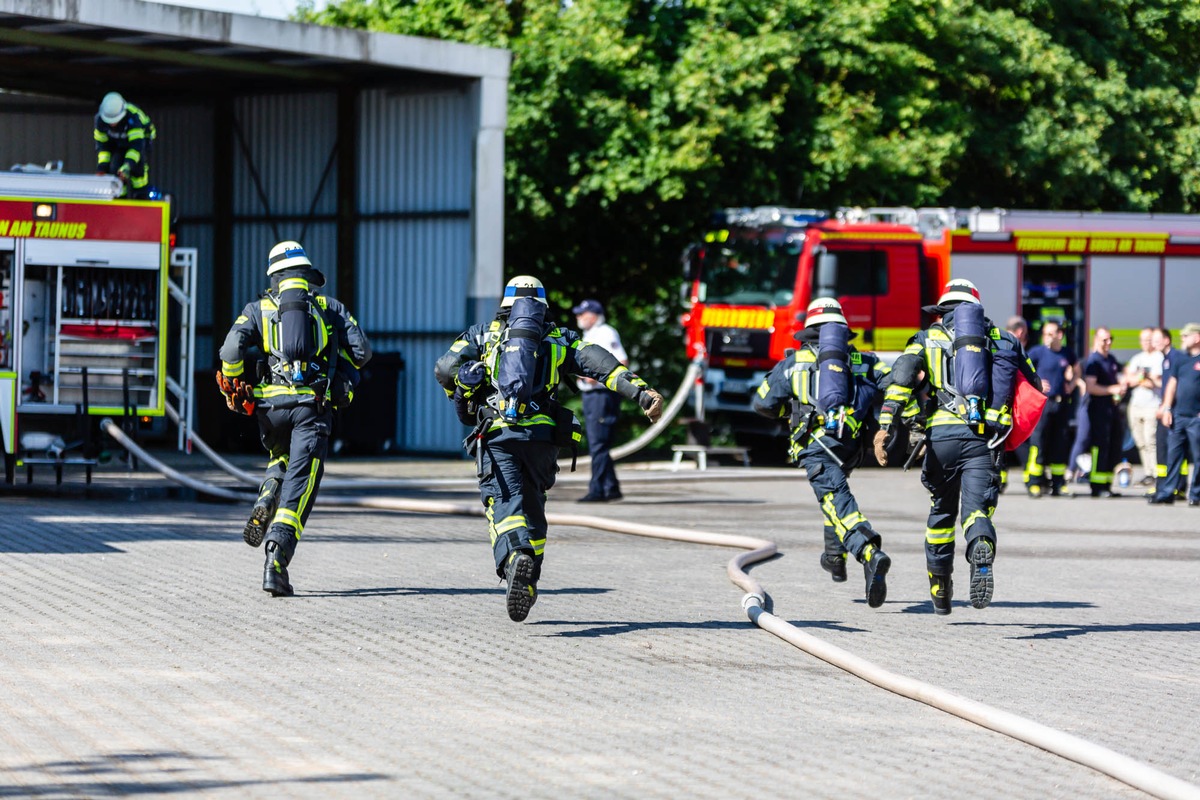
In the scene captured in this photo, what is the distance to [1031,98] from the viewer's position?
29.5 m

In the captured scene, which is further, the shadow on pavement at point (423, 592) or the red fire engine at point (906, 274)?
the red fire engine at point (906, 274)

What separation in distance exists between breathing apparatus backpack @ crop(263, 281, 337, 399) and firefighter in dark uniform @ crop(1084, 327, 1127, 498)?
36.4ft

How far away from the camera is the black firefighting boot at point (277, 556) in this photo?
9414mm

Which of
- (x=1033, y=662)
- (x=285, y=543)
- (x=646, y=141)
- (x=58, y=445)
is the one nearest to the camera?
(x=1033, y=662)

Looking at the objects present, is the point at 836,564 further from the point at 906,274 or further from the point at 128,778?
the point at 906,274

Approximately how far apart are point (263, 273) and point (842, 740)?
19.5 meters

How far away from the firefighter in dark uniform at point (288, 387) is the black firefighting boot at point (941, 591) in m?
3.26

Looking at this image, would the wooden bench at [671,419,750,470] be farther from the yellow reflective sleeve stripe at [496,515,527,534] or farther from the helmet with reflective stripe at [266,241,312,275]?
the yellow reflective sleeve stripe at [496,515,527,534]

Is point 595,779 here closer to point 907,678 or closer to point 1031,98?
point 907,678

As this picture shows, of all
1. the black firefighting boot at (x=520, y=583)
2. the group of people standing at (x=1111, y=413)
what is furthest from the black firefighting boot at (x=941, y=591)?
the group of people standing at (x=1111, y=413)

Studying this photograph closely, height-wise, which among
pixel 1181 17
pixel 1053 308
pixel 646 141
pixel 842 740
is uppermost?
pixel 1181 17

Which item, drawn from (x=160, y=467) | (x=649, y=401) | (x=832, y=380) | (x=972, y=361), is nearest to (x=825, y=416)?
(x=832, y=380)

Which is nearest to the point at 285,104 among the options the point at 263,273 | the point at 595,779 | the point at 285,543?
the point at 263,273

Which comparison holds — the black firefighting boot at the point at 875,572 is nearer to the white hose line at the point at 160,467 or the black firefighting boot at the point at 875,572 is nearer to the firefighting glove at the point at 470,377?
the firefighting glove at the point at 470,377
